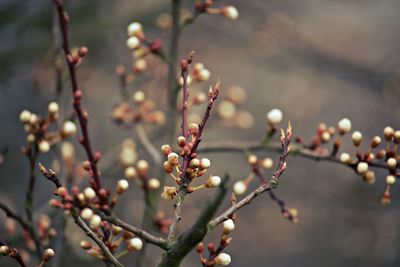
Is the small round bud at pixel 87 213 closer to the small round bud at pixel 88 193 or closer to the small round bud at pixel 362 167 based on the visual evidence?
the small round bud at pixel 88 193

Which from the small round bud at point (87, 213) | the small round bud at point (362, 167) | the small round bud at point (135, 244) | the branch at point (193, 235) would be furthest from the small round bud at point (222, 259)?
the small round bud at point (362, 167)

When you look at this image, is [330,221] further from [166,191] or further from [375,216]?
[166,191]

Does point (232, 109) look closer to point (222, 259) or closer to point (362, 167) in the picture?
point (362, 167)

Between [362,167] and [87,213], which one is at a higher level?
Result: [87,213]

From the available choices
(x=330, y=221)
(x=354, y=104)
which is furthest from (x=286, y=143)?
(x=354, y=104)

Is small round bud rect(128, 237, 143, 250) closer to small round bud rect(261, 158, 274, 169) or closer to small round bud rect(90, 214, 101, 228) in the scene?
small round bud rect(90, 214, 101, 228)

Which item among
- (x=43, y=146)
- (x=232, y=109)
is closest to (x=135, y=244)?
(x=43, y=146)
